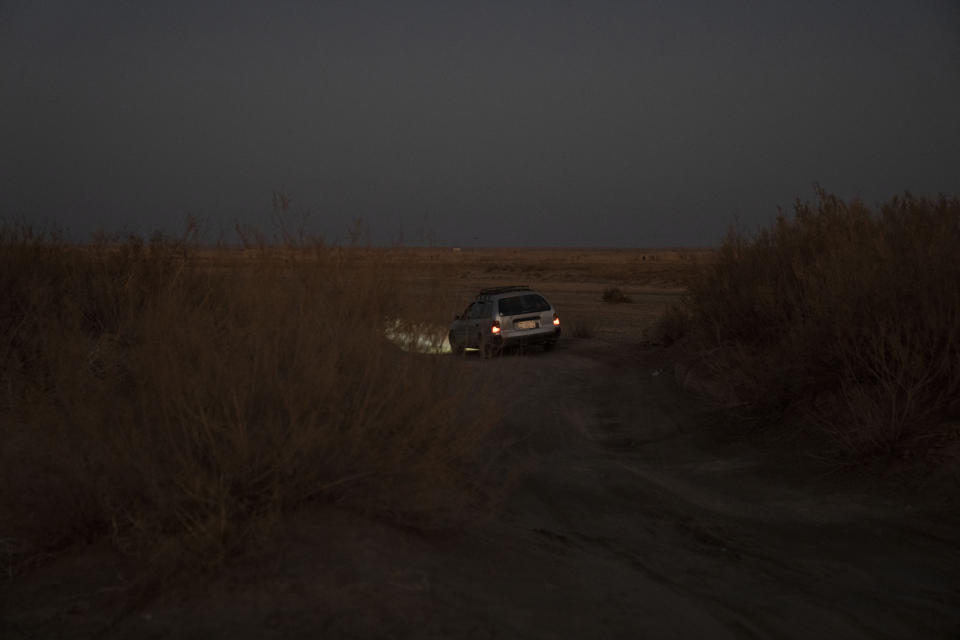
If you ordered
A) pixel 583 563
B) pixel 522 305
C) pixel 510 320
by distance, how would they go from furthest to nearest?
pixel 522 305 < pixel 510 320 < pixel 583 563

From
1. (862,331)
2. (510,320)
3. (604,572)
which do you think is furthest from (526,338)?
(604,572)

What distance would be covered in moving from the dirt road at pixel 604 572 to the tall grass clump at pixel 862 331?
0.65 meters

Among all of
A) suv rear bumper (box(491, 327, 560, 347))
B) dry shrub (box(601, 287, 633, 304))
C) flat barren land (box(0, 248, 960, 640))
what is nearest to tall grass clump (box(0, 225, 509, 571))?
flat barren land (box(0, 248, 960, 640))

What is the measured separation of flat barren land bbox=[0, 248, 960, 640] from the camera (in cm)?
364

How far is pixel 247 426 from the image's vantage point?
4145 mm

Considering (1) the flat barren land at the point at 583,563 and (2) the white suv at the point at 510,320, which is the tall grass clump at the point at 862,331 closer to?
(1) the flat barren land at the point at 583,563

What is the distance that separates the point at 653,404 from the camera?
11789 mm

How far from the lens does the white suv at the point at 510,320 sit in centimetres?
1700

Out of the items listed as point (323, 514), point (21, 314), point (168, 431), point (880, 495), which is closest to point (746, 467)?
point (880, 495)

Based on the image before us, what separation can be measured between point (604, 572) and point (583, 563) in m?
0.18

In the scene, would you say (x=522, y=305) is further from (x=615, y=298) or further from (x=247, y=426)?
(x=615, y=298)

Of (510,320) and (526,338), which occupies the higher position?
(510,320)

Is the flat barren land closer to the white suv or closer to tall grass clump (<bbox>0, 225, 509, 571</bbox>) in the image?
tall grass clump (<bbox>0, 225, 509, 571</bbox>)

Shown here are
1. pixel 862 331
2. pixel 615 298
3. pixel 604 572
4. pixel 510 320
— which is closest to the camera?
pixel 604 572
